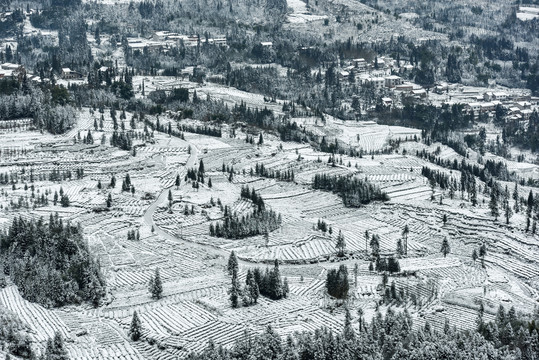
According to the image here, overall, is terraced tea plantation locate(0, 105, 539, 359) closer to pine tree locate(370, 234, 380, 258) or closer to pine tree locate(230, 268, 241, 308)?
pine tree locate(370, 234, 380, 258)

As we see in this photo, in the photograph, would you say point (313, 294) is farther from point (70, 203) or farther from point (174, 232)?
point (70, 203)

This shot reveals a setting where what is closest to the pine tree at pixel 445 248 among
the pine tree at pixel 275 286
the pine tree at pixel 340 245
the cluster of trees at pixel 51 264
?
the pine tree at pixel 340 245

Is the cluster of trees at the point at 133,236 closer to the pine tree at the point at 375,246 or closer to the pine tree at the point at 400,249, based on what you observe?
the pine tree at the point at 375,246

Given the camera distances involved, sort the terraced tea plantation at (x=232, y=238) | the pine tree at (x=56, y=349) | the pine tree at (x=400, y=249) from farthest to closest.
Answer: the pine tree at (x=400, y=249)
the terraced tea plantation at (x=232, y=238)
the pine tree at (x=56, y=349)

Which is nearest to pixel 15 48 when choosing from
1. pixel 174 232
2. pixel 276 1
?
pixel 276 1

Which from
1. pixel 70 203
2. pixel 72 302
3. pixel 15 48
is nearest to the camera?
pixel 72 302

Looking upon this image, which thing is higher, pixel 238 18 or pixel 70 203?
pixel 238 18

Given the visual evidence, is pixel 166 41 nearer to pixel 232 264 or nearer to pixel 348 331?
pixel 232 264
